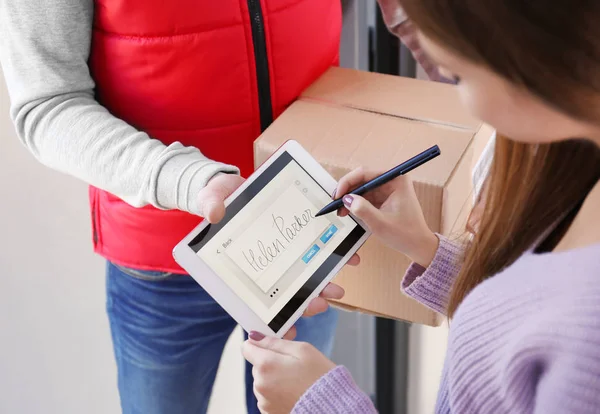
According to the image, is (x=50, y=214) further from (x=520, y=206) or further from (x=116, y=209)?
(x=520, y=206)

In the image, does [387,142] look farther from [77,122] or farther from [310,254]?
[77,122]

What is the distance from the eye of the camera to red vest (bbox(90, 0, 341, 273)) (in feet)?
2.32

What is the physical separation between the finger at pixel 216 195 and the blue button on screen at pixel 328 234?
0.11 m

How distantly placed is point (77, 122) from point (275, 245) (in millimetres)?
253

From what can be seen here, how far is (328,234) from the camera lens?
713 mm

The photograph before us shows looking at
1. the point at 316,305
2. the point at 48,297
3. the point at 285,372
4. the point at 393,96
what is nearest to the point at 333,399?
the point at 285,372

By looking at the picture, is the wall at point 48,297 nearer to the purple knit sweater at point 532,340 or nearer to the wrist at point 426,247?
the wrist at point 426,247

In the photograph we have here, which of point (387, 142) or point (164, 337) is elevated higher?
point (387, 142)

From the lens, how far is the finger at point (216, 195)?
0.66 metres

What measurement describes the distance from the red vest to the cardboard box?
43 millimetres

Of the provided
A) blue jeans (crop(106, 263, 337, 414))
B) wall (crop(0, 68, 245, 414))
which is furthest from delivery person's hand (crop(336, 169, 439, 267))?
wall (crop(0, 68, 245, 414))

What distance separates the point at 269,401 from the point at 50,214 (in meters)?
0.66

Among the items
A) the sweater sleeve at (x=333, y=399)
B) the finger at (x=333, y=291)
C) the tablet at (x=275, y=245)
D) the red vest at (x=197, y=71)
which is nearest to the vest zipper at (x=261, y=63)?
the red vest at (x=197, y=71)

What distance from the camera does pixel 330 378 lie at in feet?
1.84
